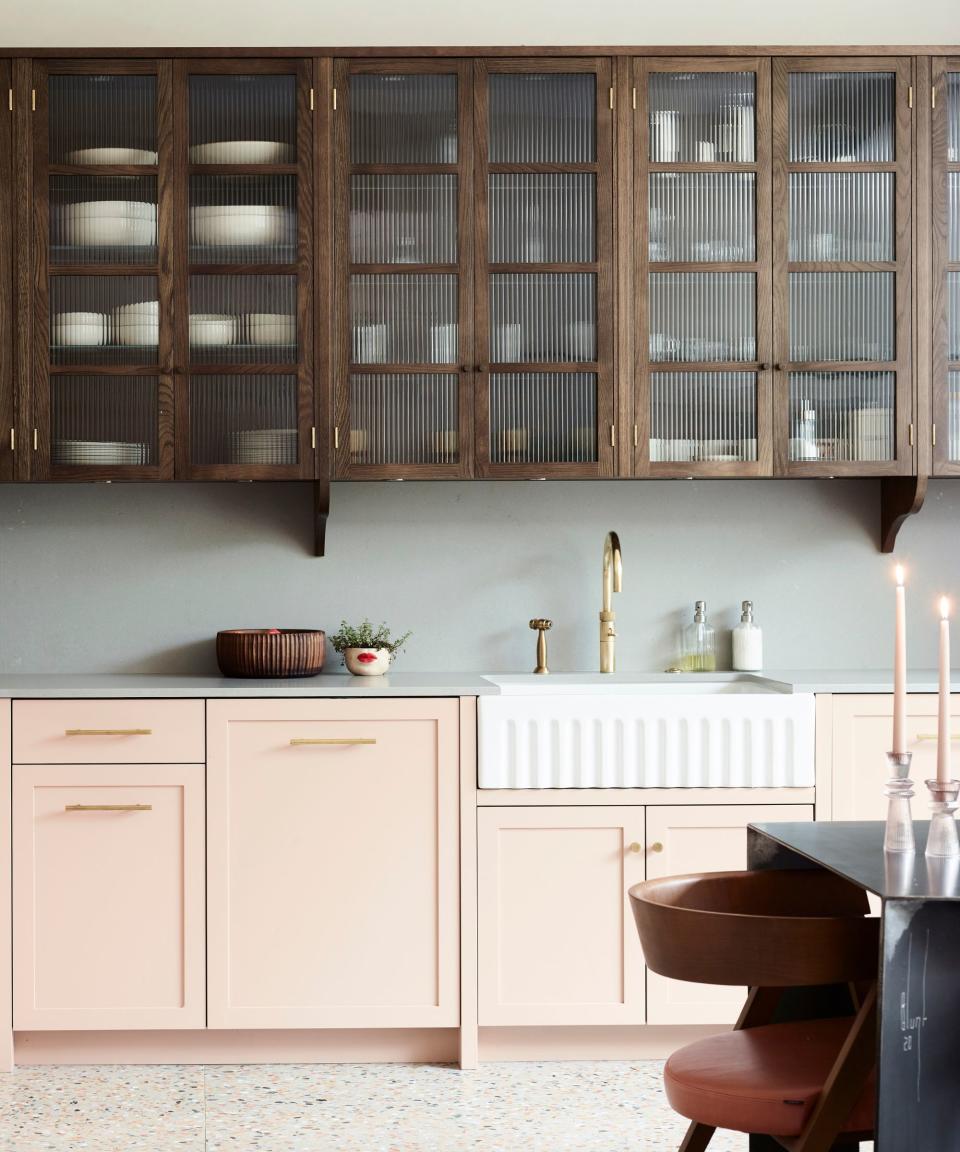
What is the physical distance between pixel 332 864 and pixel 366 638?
67cm

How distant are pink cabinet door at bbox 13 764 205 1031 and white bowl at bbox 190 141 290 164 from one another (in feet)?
4.98

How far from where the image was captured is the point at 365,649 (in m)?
3.28

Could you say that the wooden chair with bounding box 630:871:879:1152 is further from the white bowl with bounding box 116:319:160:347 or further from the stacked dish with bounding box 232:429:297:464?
the white bowl with bounding box 116:319:160:347

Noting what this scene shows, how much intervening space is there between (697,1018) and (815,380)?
1596 millimetres

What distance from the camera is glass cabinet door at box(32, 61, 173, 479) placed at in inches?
121

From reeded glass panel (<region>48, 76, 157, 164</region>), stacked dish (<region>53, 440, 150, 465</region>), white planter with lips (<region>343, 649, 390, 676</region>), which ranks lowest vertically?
white planter with lips (<region>343, 649, 390, 676</region>)

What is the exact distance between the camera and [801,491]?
3529 mm

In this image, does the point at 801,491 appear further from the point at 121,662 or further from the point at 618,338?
the point at 121,662

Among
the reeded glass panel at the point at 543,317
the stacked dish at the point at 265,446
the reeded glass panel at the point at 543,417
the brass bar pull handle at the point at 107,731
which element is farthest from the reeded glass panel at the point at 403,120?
the brass bar pull handle at the point at 107,731

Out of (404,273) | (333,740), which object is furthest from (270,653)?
(404,273)

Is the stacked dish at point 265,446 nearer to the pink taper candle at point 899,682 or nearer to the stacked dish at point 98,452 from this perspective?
the stacked dish at point 98,452

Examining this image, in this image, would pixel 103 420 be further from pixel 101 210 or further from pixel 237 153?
pixel 237 153

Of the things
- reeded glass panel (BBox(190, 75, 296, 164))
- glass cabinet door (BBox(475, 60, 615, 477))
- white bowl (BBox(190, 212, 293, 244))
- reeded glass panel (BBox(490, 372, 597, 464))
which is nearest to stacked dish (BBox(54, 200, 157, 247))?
white bowl (BBox(190, 212, 293, 244))

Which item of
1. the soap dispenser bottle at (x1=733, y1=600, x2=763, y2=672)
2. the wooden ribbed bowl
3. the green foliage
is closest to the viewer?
the wooden ribbed bowl
